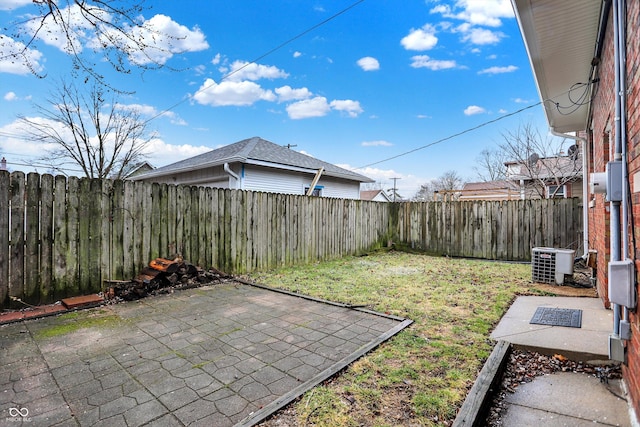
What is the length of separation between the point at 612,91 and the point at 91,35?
4.99 meters

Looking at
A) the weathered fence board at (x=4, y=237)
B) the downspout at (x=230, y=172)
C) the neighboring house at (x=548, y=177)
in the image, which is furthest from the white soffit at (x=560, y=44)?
the neighboring house at (x=548, y=177)

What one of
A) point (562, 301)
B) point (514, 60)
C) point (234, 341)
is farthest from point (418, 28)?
point (234, 341)

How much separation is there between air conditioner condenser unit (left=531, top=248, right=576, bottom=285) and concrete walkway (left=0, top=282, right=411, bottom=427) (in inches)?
144

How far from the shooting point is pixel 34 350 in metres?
2.81

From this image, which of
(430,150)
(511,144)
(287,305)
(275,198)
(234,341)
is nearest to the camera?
(234,341)

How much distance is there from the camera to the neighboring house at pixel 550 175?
12.3 m

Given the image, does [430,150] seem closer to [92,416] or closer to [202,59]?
[202,59]

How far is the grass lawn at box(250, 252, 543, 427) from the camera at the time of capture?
6.40 ft

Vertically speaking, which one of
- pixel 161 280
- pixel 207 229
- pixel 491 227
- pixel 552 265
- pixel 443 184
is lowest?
pixel 161 280

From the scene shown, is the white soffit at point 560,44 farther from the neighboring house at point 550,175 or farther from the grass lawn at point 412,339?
the neighboring house at point 550,175

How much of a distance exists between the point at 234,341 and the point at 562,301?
4388 mm

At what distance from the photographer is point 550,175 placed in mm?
13094

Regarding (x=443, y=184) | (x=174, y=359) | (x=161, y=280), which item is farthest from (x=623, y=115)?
(x=443, y=184)

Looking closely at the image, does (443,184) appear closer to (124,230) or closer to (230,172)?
(230,172)
